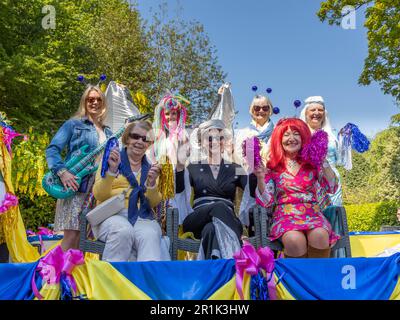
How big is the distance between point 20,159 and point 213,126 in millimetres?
6637

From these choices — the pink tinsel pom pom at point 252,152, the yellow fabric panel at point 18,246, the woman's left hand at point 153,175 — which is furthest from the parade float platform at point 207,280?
the yellow fabric panel at point 18,246

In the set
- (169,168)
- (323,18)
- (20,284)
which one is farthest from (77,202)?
(323,18)

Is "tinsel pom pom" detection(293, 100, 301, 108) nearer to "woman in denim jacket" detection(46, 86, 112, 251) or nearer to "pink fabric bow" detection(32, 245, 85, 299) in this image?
"woman in denim jacket" detection(46, 86, 112, 251)

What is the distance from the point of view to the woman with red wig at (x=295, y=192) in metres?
A: 3.67

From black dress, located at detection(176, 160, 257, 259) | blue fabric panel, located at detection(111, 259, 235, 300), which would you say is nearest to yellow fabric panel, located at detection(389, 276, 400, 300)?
blue fabric panel, located at detection(111, 259, 235, 300)

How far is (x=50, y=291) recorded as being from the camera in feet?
8.38

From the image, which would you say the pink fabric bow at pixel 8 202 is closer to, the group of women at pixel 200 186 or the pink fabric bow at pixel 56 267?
the group of women at pixel 200 186

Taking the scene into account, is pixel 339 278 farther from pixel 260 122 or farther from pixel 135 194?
pixel 260 122

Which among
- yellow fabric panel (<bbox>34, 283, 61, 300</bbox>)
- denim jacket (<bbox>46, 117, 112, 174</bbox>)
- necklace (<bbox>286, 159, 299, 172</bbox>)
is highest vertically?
denim jacket (<bbox>46, 117, 112, 174</bbox>)

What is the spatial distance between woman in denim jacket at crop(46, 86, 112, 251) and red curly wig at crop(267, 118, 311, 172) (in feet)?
5.10

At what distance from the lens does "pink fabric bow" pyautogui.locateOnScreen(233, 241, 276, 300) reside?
2.61 meters

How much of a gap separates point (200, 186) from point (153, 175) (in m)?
0.48

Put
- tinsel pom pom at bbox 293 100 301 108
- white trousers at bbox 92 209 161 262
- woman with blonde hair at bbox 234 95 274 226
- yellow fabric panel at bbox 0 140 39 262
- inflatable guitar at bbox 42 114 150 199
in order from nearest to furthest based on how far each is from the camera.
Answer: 1. white trousers at bbox 92 209 161 262
2. inflatable guitar at bbox 42 114 150 199
3. yellow fabric panel at bbox 0 140 39 262
4. tinsel pom pom at bbox 293 100 301 108
5. woman with blonde hair at bbox 234 95 274 226

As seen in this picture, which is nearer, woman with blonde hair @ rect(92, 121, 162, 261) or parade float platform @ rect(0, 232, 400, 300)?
parade float platform @ rect(0, 232, 400, 300)
